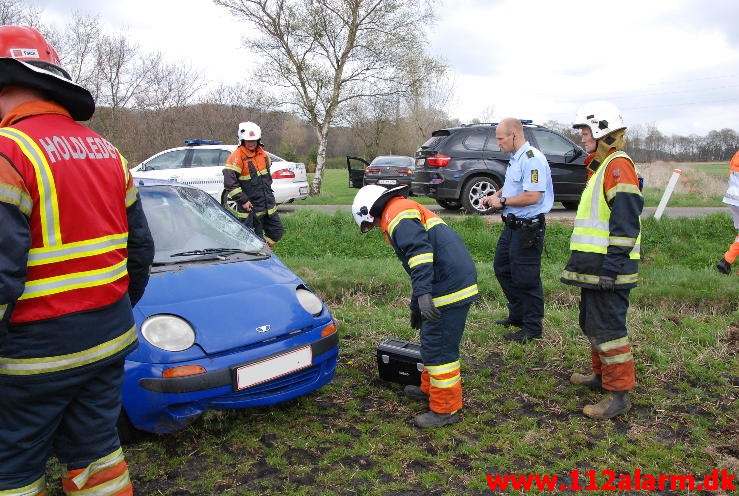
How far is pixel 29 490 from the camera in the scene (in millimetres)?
2104

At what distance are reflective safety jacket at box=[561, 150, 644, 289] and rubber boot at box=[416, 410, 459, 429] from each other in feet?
4.08

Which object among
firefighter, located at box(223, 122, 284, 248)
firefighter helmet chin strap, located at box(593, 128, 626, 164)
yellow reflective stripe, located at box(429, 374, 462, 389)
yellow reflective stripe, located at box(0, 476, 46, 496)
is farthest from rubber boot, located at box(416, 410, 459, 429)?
firefighter, located at box(223, 122, 284, 248)

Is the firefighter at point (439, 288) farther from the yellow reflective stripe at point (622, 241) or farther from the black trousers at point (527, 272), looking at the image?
the black trousers at point (527, 272)

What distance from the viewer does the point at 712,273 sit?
24.4ft

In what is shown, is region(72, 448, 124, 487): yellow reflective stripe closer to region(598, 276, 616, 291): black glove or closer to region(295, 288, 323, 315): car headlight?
region(295, 288, 323, 315): car headlight

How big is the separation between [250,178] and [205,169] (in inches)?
223

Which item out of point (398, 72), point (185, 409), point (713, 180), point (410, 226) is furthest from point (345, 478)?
point (713, 180)

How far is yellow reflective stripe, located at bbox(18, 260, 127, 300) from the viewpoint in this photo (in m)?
2.01

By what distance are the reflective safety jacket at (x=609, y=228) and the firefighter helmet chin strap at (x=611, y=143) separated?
5cm

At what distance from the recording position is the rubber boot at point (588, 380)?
4254 millimetres

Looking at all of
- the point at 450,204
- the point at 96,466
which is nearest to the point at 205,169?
the point at 450,204

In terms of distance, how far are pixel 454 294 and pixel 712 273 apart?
17.7ft

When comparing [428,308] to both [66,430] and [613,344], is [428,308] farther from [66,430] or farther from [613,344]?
[66,430]

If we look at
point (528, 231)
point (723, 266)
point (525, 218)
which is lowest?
point (723, 266)
